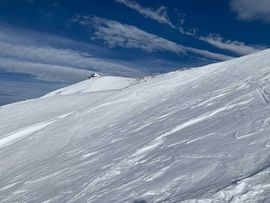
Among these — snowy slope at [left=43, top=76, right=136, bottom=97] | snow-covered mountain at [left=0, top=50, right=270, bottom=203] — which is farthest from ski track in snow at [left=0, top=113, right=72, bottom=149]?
snowy slope at [left=43, top=76, right=136, bottom=97]

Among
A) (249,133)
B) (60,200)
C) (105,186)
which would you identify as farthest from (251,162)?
(60,200)

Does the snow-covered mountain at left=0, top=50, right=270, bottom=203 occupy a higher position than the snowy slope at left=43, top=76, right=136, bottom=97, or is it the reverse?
the snow-covered mountain at left=0, top=50, right=270, bottom=203

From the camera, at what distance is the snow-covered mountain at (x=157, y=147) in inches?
203

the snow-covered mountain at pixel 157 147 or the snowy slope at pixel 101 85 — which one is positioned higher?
the snow-covered mountain at pixel 157 147

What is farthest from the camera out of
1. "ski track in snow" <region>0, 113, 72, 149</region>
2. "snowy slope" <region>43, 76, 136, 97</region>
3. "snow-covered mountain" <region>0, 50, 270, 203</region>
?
Answer: "snowy slope" <region>43, 76, 136, 97</region>

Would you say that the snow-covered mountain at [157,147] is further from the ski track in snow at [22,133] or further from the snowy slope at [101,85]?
the snowy slope at [101,85]

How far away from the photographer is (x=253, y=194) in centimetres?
418

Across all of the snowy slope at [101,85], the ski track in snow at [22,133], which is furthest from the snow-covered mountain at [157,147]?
the snowy slope at [101,85]

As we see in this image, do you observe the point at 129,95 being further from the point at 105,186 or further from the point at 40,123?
the point at 105,186

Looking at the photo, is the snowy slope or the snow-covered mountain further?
the snowy slope

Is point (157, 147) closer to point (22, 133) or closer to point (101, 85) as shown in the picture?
point (22, 133)

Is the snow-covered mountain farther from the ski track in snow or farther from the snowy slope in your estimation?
the snowy slope

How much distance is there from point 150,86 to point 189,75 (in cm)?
178

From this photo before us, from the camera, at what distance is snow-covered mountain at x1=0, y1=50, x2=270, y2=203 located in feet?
16.9
